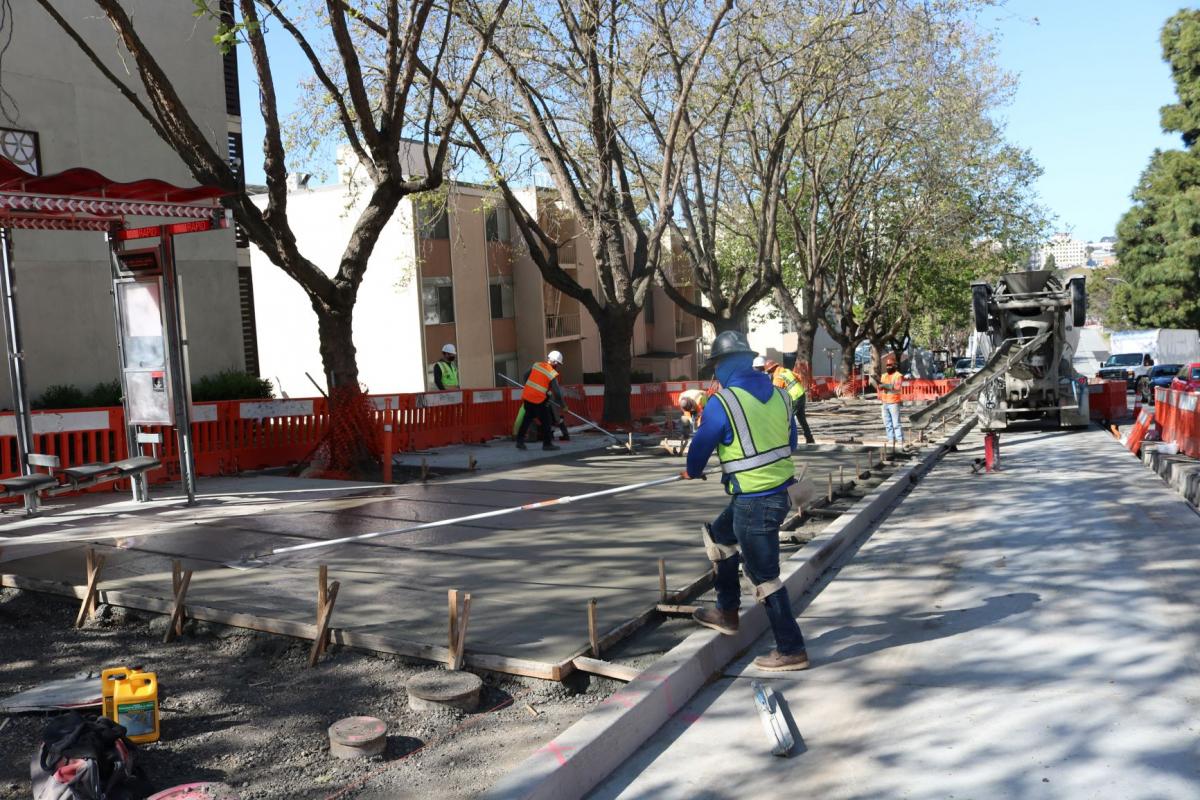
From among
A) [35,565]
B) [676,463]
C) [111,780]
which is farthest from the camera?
[676,463]

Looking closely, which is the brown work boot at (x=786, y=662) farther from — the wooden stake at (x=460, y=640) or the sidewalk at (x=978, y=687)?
the wooden stake at (x=460, y=640)

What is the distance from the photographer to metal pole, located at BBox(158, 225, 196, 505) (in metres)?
10.6

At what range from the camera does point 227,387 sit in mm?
17438

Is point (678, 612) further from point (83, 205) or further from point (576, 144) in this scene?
point (576, 144)

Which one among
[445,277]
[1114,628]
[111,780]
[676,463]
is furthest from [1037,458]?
[445,277]

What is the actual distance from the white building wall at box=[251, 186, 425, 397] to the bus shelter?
2052 cm

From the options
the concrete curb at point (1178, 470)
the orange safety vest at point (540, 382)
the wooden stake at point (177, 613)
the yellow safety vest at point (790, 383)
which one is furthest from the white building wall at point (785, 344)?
the wooden stake at point (177, 613)

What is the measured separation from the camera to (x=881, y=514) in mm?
11477

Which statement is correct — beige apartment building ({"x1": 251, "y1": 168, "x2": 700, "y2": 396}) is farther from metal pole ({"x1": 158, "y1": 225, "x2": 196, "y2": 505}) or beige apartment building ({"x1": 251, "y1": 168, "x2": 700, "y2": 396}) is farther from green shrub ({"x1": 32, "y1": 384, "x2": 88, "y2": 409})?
metal pole ({"x1": 158, "y1": 225, "x2": 196, "y2": 505})

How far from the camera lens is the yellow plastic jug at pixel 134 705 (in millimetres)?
4633

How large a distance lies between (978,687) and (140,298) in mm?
9090

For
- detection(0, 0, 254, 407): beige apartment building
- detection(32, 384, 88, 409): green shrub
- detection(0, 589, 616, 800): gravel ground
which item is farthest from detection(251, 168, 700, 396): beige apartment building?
detection(0, 589, 616, 800): gravel ground

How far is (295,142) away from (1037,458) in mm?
14512

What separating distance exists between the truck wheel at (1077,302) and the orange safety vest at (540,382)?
1140 cm
